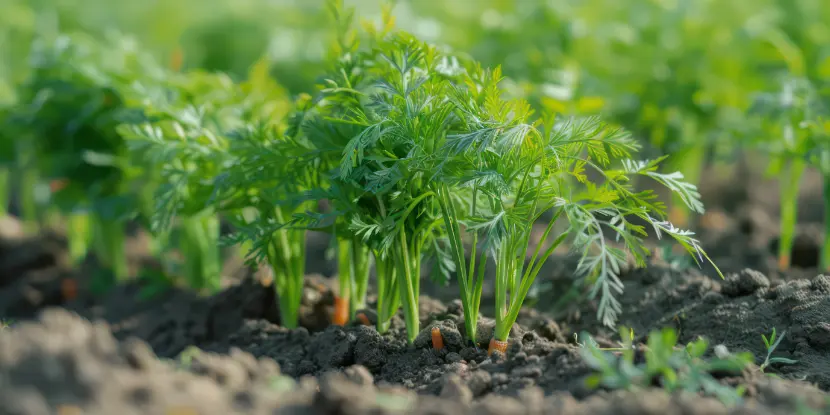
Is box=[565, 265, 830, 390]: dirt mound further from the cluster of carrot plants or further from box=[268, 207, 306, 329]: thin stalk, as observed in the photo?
box=[268, 207, 306, 329]: thin stalk

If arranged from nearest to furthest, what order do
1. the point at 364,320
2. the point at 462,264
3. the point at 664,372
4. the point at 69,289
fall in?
the point at 664,372 → the point at 462,264 → the point at 364,320 → the point at 69,289

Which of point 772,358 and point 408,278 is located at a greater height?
point 408,278

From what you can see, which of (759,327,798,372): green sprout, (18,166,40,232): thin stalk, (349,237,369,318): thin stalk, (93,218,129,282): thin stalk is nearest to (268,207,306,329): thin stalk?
(349,237,369,318): thin stalk

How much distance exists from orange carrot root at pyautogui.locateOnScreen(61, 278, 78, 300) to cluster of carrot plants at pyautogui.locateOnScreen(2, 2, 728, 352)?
42.1 inches

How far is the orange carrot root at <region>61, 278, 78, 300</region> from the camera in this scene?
5258mm

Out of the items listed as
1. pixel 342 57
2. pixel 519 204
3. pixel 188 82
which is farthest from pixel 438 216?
pixel 188 82

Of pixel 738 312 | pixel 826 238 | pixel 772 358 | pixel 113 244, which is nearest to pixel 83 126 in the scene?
pixel 113 244

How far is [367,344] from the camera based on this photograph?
3311 millimetres

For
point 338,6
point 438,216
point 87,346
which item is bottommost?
point 87,346

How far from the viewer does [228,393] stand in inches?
88.4

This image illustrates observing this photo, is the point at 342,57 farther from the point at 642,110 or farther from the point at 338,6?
the point at 642,110

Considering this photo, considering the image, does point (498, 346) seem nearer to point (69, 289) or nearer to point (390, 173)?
point (390, 173)

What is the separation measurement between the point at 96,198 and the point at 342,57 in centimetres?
254

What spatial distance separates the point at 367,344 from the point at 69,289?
290cm
